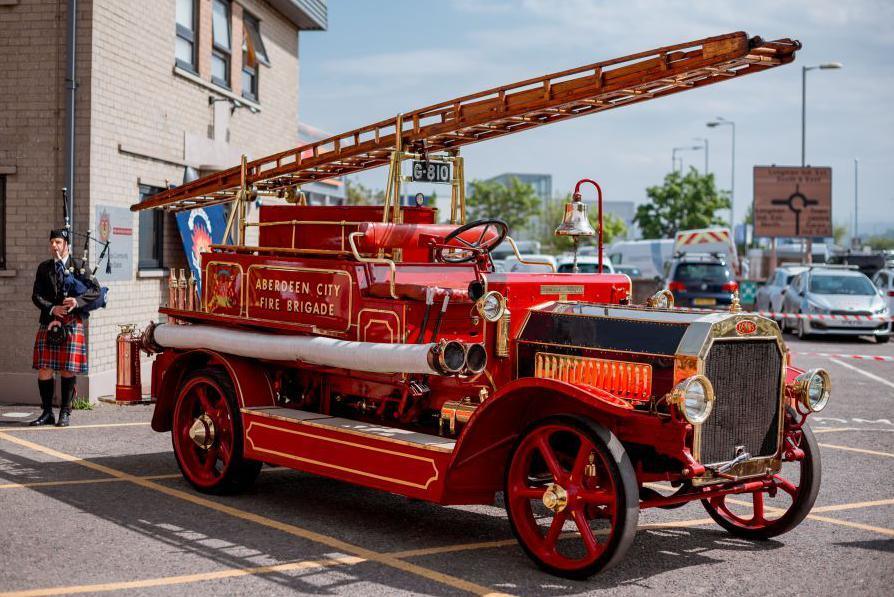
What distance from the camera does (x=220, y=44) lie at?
16.4 metres

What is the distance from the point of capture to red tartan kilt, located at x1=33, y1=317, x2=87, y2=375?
10555 millimetres

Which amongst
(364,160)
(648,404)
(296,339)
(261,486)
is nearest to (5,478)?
(261,486)

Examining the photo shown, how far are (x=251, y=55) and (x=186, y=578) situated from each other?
13.2 m

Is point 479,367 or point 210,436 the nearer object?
point 479,367

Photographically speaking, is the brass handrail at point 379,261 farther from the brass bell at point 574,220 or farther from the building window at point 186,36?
the building window at point 186,36

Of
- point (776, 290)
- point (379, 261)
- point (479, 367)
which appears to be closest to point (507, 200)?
point (776, 290)

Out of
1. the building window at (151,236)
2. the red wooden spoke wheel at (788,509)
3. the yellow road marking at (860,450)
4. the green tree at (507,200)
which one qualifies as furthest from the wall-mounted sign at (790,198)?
the green tree at (507,200)

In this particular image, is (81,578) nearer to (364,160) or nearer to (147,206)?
(364,160)

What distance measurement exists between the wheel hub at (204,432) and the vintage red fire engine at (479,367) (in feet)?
0.06

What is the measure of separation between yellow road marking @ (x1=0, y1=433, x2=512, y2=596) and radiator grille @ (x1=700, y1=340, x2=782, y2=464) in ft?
4.82

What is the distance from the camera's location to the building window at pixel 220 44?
16219 millimetres

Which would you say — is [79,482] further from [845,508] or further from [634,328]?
[845,508]

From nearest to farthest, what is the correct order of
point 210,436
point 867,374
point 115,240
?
point 210,436
point 115,240
point 867,374

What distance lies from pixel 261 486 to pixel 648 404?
139 inches
